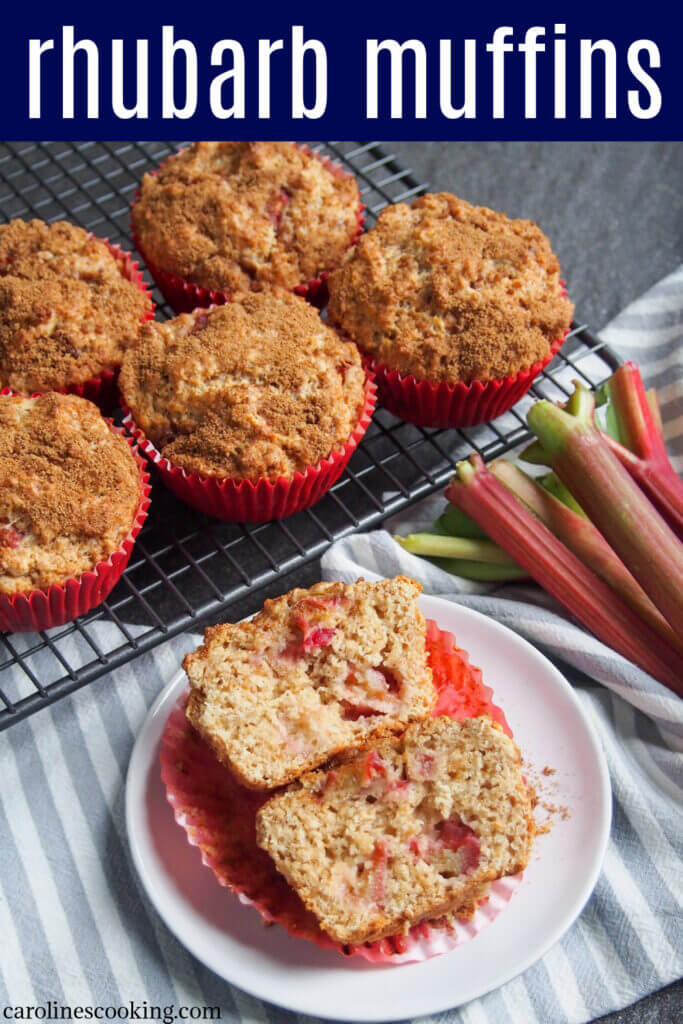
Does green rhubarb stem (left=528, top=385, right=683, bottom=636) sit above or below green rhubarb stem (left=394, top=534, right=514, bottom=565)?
above

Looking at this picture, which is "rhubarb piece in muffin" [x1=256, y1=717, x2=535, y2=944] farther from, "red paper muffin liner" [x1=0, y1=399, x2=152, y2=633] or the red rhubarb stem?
the red rhubarb stem

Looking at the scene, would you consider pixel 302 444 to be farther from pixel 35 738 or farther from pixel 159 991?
pixel 159 991

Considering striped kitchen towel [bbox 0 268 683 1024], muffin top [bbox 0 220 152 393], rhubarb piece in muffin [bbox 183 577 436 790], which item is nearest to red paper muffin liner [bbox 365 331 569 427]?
striped kitchen towel [bbox 0 268 683 1024]

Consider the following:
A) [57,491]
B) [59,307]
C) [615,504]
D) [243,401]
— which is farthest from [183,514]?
[615,504]

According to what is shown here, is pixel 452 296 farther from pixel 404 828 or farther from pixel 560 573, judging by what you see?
pixel 404 828

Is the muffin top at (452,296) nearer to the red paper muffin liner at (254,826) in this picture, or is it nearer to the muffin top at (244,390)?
the muffin top at (244,390)
